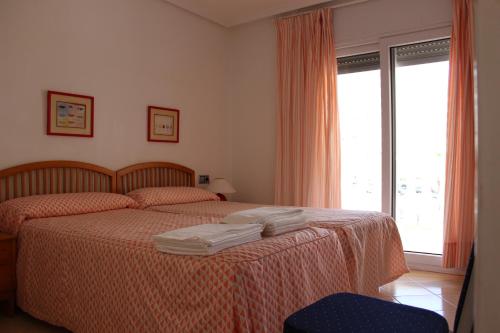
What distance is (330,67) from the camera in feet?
12.8

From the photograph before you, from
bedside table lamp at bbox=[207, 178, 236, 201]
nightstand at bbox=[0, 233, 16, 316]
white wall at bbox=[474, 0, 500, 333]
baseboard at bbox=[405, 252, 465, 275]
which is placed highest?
white wall at bbox=[474, 0, 500, 333]

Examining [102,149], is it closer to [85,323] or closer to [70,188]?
[70,188]

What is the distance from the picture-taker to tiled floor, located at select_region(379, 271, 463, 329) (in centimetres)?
264

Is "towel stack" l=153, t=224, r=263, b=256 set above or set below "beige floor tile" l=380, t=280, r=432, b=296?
above

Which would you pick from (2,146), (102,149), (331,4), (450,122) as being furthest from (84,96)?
(450,122)

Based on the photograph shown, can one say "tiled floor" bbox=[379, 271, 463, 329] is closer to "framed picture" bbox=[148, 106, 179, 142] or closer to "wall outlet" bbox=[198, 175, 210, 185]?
"wall outlet" bbox=[198, 175, 210, 185]

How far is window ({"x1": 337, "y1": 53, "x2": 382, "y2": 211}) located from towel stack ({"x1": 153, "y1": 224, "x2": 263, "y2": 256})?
238 cm

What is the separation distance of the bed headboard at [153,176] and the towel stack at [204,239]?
1905mm

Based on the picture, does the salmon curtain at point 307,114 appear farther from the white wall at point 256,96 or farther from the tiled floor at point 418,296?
the tiled floor at point 418,296

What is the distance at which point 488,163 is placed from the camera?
344 millimetres

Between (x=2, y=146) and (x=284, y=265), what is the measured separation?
2268 mm

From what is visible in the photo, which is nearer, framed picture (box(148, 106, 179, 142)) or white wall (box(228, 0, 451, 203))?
framed picture (box(148, 106, 179, 142))

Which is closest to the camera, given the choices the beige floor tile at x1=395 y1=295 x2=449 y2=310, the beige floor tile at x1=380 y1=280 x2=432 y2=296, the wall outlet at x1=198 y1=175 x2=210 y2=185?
the beige floor tile at x1=395 y1=295 x2=449 y2=310

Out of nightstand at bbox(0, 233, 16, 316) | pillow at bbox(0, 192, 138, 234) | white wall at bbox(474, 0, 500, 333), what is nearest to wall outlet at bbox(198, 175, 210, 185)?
→ pillow at bbox(0, 192, 138, 234)
